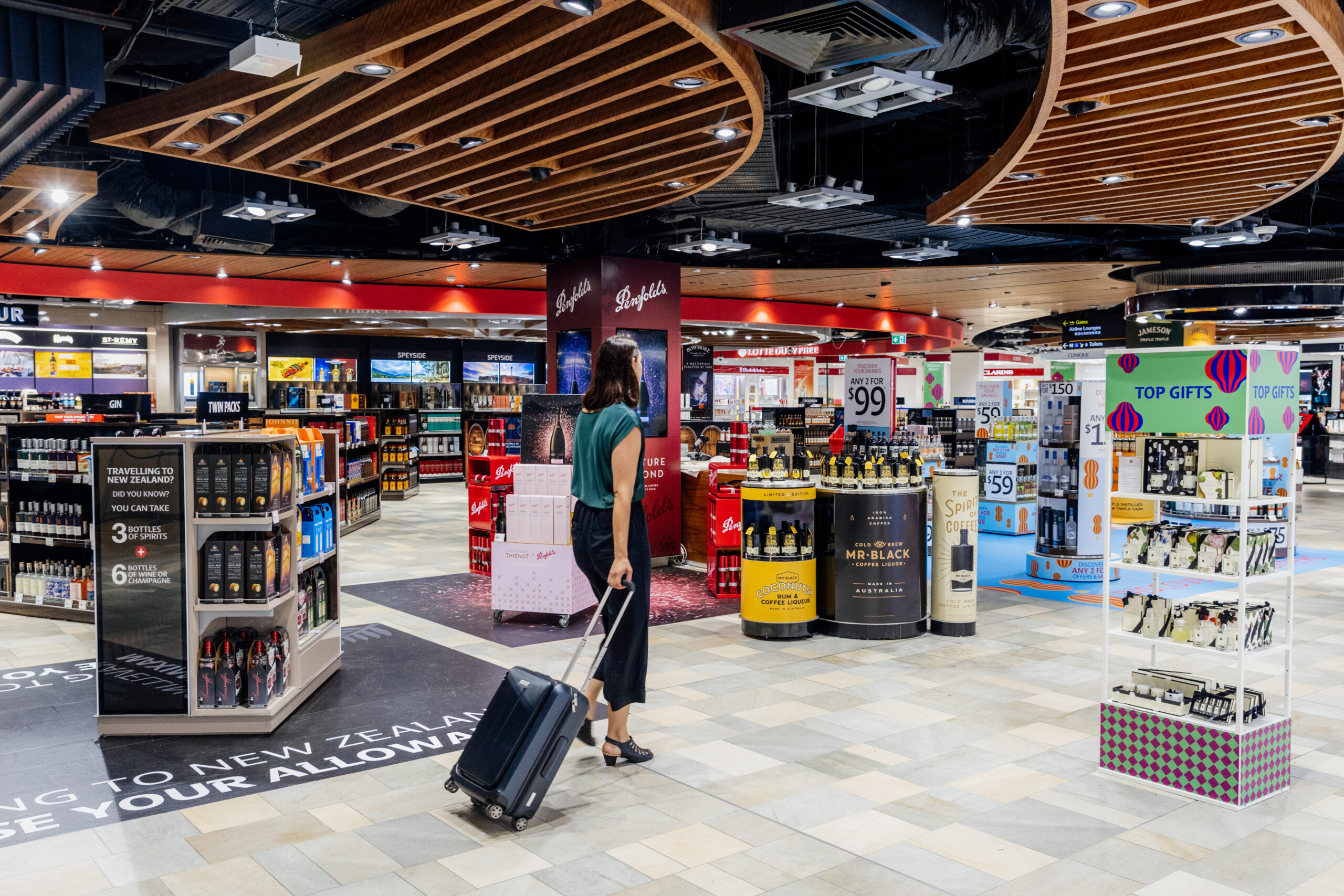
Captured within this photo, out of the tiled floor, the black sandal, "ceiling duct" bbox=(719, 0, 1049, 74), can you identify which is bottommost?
the tiled floor

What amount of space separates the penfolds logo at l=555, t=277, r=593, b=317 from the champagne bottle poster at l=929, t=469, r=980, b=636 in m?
4.46

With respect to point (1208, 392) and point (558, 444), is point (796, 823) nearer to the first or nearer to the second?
point (1208, 392)

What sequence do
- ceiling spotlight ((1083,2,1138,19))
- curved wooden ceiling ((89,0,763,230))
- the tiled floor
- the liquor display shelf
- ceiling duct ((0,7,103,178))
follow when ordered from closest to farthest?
the tiled floor → ceiling spotlight ((1083,2,1138,19)) → curved wooden ceiling ((89,0,763,230)) → ceiling duct ((0,7,103,178)) → the liquor display shelf

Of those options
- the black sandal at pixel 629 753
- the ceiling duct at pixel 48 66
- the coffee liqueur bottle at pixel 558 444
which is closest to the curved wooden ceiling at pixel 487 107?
the ceiling duct at pixel 48 66

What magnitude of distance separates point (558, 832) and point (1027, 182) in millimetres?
5682

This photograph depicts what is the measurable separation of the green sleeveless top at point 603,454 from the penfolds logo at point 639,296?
579 cm

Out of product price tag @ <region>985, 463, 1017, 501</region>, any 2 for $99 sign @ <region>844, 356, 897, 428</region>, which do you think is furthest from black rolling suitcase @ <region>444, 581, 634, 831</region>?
product price tag @ <region>985, 463, 1017, 501</region>

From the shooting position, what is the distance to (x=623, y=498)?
418cm

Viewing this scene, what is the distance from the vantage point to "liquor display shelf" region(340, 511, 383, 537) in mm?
13305

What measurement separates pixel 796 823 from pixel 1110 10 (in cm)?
341

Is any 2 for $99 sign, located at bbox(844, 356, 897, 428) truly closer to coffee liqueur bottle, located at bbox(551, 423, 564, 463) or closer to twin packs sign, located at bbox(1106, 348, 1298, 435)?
coffee liqueur bottle, located at bbox(551, 423, 564, 463)

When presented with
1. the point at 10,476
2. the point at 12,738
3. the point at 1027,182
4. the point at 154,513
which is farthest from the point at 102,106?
the point at 1027,182

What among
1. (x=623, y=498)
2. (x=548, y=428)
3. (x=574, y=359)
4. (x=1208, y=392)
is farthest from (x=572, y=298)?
(x=1208, y=392)

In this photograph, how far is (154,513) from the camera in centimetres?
476
